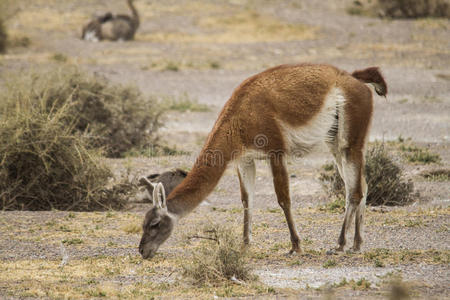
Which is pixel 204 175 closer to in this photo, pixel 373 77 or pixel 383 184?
pixel 373 77

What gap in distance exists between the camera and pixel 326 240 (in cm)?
848

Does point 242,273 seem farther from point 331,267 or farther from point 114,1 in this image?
point 114,1

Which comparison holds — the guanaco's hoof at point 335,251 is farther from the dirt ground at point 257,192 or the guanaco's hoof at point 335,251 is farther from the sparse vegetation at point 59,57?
the sparse vegetation at point 59,57

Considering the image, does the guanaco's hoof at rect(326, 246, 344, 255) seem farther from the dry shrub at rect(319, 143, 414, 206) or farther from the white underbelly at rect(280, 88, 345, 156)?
the dry shrub at rect(319, 143, 414, 206)

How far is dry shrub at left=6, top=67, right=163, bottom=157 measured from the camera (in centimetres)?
1307

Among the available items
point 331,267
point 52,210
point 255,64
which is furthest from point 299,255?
point 255,64

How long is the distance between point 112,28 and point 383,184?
20.1 meters

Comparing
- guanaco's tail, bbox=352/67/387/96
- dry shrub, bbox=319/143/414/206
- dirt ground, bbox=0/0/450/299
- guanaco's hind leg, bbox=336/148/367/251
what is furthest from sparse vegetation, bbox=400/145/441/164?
guanaco's hind leg, bbox=336/148/367/251

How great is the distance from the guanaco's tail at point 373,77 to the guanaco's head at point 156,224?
2.82 meters

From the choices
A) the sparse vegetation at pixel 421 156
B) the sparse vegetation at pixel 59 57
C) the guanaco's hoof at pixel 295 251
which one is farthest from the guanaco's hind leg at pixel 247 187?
the sparse vegetation at pixel 59 57

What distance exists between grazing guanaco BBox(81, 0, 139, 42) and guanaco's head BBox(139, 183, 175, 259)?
22.4 meters

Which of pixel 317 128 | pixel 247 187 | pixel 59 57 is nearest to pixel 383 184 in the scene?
pixel 317 128

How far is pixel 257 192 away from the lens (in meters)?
11.7

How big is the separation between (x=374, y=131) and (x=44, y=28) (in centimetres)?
1953
